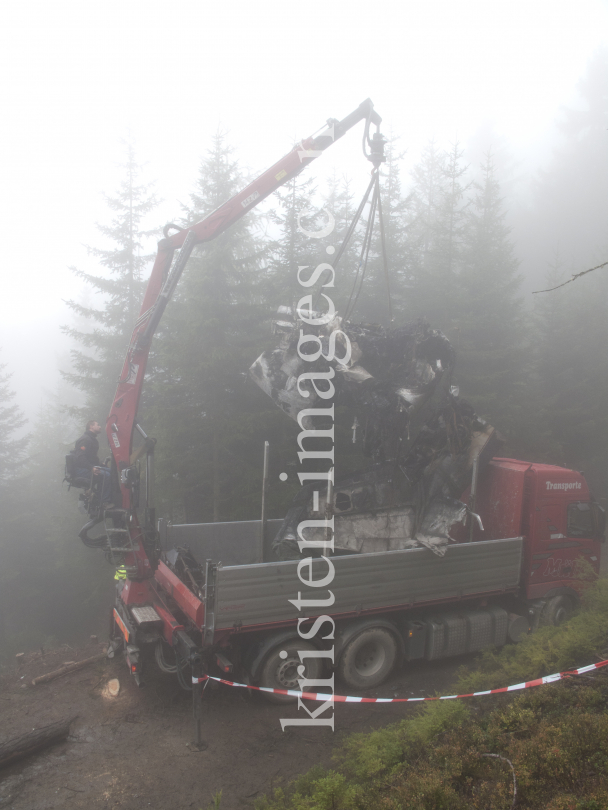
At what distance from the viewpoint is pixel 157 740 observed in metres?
5.62

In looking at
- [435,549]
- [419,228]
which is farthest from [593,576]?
[419,228]

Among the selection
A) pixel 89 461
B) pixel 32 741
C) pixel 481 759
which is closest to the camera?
pixel 481 759

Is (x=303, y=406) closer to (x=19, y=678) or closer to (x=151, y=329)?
(x=151, y=329)

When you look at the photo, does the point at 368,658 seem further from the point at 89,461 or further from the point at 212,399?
the point at 212,399

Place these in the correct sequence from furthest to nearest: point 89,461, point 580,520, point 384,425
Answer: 1. point 580,520
2. point 384,425
3. point 89,461

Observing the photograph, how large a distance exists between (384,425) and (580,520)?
11.9ft

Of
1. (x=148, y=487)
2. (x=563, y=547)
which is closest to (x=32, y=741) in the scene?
(x=148, y=487)

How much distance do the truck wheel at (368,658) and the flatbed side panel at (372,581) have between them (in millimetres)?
466

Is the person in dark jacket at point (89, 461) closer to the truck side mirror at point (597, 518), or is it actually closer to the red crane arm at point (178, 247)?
the red crane arm at point (178, 247)

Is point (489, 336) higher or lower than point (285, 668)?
higher

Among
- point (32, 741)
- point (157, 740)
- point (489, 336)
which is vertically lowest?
point (157, 740)

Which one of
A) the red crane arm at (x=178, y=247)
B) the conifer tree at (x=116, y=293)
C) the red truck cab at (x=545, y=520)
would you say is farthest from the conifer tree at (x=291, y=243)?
the red truck cab at (x=545, y=520)

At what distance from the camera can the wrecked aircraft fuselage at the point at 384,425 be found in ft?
23.7

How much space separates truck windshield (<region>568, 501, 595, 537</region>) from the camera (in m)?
8.08
